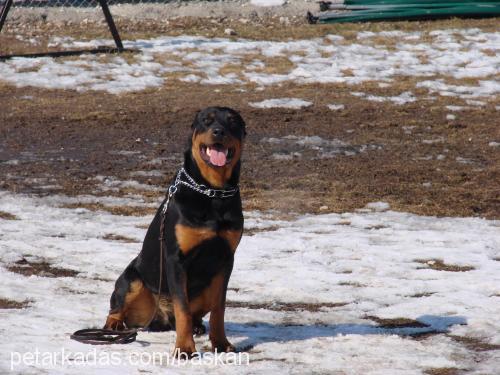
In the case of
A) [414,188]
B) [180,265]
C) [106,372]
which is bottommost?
[414,188]

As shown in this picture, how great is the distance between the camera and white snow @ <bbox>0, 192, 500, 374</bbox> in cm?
572

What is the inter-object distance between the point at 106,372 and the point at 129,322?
34.1 inches

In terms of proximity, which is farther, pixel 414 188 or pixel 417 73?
pixel 417 73

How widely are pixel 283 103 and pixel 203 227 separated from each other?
8.80 meters

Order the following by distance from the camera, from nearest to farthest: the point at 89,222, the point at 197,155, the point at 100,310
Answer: the point at 197,155
the point at 100,310
the point at 89,222

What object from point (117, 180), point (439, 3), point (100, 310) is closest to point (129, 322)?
point (100, 310)

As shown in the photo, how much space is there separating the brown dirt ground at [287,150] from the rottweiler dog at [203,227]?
4.11 meters

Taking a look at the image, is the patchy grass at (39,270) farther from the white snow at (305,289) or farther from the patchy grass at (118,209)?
the patchy grass at (118,209)

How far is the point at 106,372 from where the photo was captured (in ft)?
17.4

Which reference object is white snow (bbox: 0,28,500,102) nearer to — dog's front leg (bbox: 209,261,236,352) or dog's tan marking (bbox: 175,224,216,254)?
dog's front leg (bbox: 209,261,236,352)

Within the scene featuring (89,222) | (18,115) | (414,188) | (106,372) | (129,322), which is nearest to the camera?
(106,372)

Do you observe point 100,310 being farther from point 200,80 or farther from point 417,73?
point 417,73

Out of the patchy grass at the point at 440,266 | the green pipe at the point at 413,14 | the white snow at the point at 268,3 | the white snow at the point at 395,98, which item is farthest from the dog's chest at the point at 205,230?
the white snow at the point at 268,3

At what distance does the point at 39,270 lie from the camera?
7.75 metres
